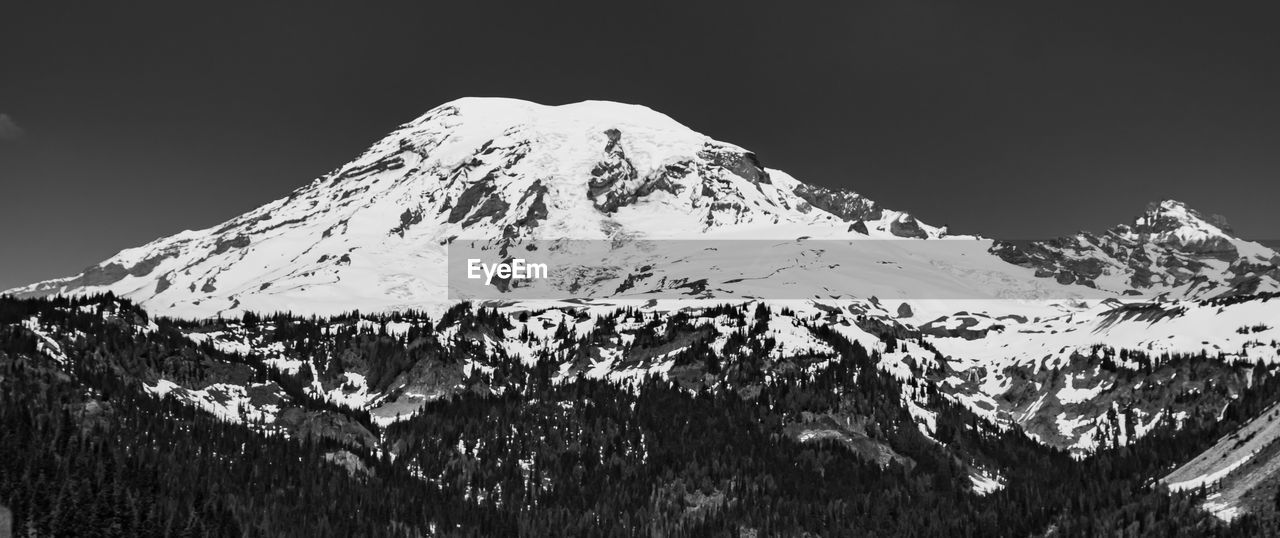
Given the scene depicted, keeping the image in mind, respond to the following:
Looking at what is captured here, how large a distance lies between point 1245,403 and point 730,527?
291 feet

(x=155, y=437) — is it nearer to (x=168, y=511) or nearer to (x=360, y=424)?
(x=168, y=511)

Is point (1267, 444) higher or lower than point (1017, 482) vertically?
higher

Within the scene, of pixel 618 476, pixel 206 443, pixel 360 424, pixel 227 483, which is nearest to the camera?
pixel 227 483

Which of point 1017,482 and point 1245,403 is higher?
point 1245,403

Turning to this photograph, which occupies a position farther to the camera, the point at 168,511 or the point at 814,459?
the point at 814,459

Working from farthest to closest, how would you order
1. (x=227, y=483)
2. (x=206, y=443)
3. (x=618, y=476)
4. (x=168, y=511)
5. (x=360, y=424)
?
(x=360, y=424) < (x=618, y=476) < (x=206, y=443) < (x=227, y=483) < (x=168, y=511)

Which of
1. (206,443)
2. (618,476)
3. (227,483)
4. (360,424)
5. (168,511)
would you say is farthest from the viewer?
(360,424)

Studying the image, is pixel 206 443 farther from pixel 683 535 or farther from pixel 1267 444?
pixel 1267 444

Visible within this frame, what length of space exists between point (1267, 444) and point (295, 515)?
118827mm

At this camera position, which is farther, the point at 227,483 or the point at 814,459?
the point at 814,459

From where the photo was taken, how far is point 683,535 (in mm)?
160000

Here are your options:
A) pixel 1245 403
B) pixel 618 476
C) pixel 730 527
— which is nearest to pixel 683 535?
pixel 730 527

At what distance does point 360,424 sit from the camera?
194375 millimetres

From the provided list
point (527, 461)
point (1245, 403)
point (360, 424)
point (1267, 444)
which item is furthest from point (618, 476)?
point (1245, 403)
